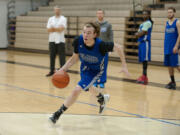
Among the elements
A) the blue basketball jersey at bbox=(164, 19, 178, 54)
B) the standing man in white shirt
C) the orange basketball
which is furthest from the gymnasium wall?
the orange basketball

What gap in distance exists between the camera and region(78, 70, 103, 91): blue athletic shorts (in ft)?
15.4

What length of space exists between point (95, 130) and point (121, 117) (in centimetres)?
78

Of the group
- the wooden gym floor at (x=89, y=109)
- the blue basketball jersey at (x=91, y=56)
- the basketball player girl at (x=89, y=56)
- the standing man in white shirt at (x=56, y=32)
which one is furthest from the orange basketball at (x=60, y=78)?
the standing man in white shirt at (x=56, y=32)

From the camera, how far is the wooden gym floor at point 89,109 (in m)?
4.38

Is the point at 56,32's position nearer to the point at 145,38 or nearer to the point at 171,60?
the point at 145,38

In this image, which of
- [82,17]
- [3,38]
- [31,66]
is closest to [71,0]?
[82,17]

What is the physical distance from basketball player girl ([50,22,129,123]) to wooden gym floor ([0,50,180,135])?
343mm

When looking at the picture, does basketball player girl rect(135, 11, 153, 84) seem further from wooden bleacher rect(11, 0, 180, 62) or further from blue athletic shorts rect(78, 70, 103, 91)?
blue athletic shorts rect(78, 70, 103, 91)

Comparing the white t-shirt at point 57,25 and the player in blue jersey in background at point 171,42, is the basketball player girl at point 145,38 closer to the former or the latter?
the player in blue jersey in background at point 171,42

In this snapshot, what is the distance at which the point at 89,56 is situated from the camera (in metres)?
4.64

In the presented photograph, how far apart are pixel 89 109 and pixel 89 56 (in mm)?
1181

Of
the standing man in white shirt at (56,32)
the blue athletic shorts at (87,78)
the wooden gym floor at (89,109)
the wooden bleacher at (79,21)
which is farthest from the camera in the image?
the wooden bleacher at (79,21)

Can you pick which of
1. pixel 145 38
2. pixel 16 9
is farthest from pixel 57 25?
pixel 16 9

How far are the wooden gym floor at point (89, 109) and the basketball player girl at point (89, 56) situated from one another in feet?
1.12
